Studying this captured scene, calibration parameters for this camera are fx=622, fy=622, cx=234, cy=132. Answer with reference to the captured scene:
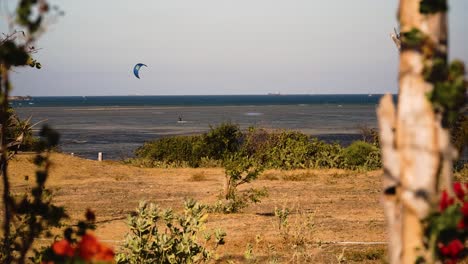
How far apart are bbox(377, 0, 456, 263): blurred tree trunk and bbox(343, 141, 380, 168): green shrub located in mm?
Answer: 27716

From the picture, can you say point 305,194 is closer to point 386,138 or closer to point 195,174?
point 195,174

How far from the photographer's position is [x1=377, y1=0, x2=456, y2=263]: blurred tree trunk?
92.4 inches

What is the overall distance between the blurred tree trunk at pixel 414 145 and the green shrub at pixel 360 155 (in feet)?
90.9

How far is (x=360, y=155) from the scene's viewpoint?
1193 inches

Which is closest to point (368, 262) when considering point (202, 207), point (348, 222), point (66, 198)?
point (202, 207)

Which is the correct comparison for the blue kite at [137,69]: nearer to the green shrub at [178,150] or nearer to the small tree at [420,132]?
the green shrub at [178,150]

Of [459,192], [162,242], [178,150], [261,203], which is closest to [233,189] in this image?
[261,203]

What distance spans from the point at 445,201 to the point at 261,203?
55.6 feet

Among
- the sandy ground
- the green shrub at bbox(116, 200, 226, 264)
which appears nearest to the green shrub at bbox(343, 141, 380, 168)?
the sandy ground

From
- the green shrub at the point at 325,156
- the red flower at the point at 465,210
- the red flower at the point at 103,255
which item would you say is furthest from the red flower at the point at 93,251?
the green shrub at the point at 325,156

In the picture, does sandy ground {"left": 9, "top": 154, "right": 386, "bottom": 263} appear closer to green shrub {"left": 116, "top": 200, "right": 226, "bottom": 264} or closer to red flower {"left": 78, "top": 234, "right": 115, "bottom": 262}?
green shrub {"left": 116, "top": 200, "right": 226, "bottom": 264}

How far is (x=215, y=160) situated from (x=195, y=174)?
4545mm

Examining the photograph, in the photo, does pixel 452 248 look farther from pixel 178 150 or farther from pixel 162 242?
pixel 178 150

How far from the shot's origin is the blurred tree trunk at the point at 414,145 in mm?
2348
